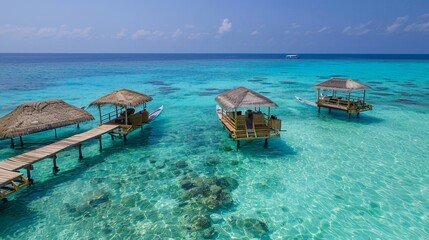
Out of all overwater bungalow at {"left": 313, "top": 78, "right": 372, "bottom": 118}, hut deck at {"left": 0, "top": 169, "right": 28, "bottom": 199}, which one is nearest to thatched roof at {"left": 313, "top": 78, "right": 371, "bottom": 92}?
overwater bungalow at {"left": 313, "top": 78, "right": 372, "bottom": 118}

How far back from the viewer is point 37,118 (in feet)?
42.3

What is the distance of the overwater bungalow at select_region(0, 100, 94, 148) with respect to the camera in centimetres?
1217

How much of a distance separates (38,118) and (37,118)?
0.14ft

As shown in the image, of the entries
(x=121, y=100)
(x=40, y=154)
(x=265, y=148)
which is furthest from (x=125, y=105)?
(x=265, y=148)

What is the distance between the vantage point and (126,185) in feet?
33.7

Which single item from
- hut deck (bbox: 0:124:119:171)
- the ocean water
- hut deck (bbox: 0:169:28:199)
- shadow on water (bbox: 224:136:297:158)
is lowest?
the ocean water

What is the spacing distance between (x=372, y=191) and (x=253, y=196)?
4406 millimetres

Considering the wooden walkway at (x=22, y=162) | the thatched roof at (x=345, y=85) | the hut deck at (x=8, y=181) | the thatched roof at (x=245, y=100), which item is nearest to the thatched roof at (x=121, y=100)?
the wooden walkway at (x=22, y=162)

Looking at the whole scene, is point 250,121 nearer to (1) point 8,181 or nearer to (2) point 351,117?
(2) point 351,117

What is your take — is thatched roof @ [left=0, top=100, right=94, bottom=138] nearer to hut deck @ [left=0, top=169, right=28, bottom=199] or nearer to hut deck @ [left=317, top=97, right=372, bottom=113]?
hut deck @ [left=0, top=169, right=28, bottom=199]

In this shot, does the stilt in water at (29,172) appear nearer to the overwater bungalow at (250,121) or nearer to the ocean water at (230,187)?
the ocean water at (230,187)

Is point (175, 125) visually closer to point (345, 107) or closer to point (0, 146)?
point (0, 146)

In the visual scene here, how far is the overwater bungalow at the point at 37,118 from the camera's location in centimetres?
1217

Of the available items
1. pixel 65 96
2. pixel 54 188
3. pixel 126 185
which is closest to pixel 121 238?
pixel 126 185
